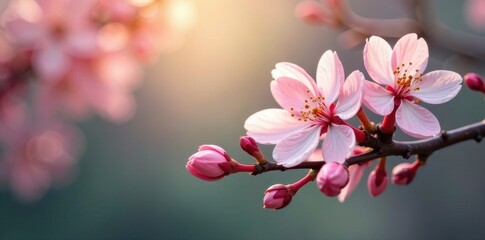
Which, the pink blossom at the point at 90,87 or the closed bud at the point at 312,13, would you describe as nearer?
the closed bud at the point at 312,13

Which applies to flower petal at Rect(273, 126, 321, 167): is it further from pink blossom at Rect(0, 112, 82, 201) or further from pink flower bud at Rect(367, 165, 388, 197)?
pink blossom at Rect(0, 112, 82, 201)

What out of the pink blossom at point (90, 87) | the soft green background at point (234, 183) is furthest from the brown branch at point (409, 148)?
the soft green background at point (234, 183)

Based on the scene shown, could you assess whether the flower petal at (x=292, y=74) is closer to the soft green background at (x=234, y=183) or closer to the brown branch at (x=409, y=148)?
the brown branch at (x=409, y=148)

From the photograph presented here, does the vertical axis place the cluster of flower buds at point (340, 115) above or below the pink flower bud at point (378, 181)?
above

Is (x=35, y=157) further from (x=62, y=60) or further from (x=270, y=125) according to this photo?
(x=270, y=125)

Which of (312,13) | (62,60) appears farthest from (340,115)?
(62,60)

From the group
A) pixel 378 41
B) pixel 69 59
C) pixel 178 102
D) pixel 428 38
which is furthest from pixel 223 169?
pixel 178 102

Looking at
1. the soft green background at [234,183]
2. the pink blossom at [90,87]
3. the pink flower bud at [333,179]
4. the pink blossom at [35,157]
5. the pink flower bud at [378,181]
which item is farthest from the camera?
the soft green background at [234,183]
